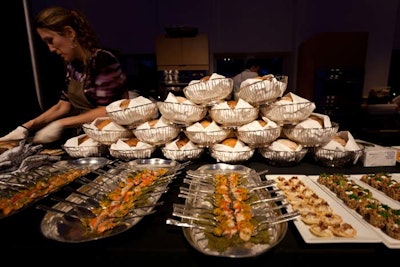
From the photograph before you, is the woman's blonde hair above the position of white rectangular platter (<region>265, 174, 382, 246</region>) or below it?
above

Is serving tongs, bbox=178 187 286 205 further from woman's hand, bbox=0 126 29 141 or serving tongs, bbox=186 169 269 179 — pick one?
woman's hand, bbox=0 126 29 141

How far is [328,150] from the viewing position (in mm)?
1397

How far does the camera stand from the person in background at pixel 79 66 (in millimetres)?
1952

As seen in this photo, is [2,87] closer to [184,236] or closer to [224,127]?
[224,127]

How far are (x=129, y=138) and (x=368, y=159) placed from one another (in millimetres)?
1475

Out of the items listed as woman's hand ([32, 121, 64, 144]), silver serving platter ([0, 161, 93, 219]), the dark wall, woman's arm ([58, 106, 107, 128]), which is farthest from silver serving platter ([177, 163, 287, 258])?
the dark wall

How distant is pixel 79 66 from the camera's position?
7.40 ft

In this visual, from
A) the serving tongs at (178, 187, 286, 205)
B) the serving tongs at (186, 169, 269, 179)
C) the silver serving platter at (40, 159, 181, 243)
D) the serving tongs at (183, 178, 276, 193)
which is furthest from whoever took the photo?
the serving tongs at (186, 169, 269, 179)

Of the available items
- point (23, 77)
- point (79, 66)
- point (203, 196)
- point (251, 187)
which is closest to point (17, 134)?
point (79, 66)

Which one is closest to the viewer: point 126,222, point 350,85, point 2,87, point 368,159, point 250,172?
Result: point 126,222

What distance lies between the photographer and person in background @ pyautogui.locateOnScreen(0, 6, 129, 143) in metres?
1.95

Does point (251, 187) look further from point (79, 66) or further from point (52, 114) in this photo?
point (52, 114)

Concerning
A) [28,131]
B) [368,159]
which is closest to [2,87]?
[28,131]

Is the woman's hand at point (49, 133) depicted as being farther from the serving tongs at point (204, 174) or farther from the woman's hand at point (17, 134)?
the serving tongs at point (204, 174)
